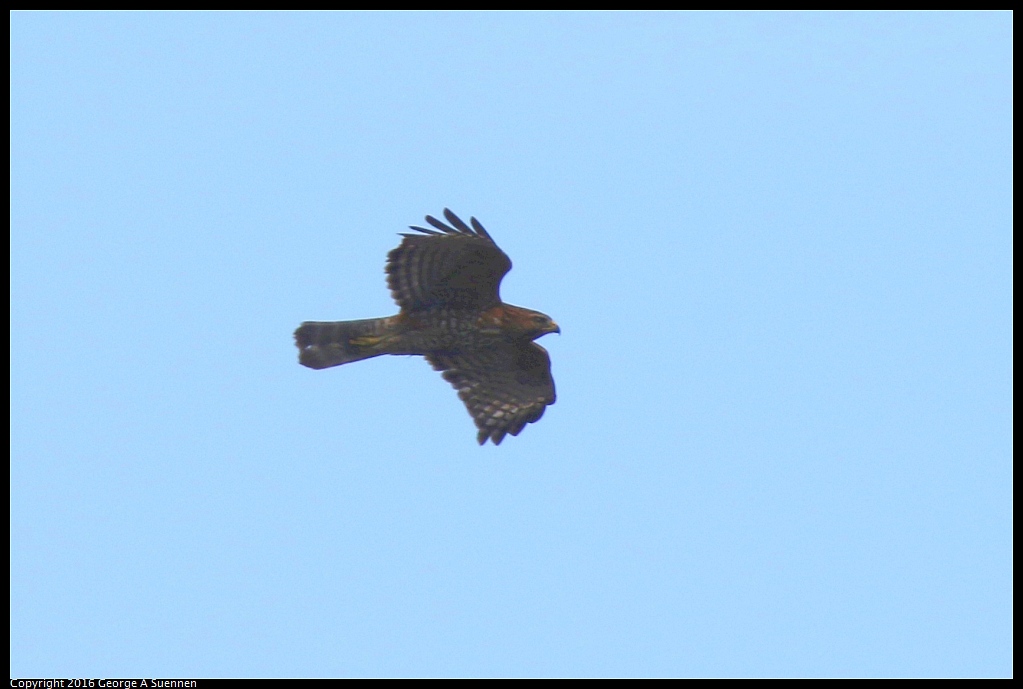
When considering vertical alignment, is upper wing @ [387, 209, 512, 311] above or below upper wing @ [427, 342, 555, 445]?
above

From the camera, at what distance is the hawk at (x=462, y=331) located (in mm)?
13414

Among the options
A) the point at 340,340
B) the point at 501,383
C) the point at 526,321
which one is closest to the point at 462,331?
the point at 526,321

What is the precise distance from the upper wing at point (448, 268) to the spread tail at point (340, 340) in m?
0.36

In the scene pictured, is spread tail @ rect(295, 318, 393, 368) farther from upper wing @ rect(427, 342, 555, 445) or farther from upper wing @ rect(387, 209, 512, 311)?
upper wing @ rect(427, 342, 555, 445)

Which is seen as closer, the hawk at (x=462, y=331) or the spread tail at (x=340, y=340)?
the hawk at (x=462, y=331)

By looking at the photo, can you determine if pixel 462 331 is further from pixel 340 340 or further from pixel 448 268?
pixel 340 340

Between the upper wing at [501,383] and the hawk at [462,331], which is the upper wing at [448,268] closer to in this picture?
the hawk at [462,331]

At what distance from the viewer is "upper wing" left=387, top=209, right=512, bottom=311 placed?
1327 centimetres

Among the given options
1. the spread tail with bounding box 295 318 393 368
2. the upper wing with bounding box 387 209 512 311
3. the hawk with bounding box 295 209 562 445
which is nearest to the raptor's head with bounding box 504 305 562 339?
the hawk with bounding box 295 209 562 445

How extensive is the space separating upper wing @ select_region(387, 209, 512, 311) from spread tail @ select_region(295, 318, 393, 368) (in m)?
0.36

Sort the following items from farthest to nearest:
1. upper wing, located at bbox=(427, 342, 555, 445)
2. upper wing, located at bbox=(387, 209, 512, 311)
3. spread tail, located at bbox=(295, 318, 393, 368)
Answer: upper wing, located at bbox=(427, 342, 555, 445)
spread tail, located at bbox=(295, 318, 393, 368)
upper wing, located at bbox=(387, 209, 512, 311)

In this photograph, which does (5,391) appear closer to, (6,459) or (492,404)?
(6,459)

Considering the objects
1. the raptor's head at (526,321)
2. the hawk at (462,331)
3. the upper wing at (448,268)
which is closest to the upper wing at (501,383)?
the hawk at (462,331)
